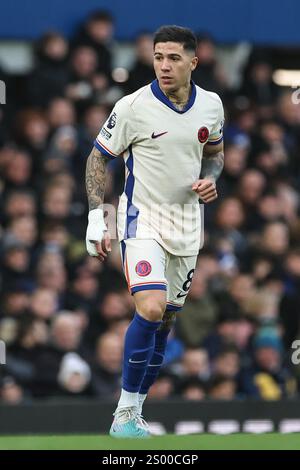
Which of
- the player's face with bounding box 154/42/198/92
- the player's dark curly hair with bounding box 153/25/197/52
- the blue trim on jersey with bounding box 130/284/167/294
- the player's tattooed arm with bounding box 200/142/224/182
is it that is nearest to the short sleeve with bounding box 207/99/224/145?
the player's tattooed arm with bounding box 200/142/224/182

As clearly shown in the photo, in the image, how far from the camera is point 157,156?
344 inches

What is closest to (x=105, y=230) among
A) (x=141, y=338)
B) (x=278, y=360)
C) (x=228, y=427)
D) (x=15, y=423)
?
(x=141, y=338)

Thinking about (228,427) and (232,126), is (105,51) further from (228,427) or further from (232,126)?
(228,427)

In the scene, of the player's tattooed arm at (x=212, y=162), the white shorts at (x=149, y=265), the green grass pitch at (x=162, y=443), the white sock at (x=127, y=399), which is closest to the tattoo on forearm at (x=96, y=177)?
the white shorts at (x=149, y=265)

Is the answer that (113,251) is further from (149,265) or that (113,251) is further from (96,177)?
(149,265)

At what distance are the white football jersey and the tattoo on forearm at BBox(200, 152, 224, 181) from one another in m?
0.31

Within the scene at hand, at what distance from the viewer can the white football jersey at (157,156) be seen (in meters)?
8.70

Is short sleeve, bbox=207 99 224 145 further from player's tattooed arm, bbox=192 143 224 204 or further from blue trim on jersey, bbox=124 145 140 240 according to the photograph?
blue trim on jersey, bbox=124 145 140 240

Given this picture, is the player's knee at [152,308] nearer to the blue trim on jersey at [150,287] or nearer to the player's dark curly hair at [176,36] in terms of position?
the blue trim on jersey at [150,287]

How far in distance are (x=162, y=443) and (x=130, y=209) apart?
58.6 inches

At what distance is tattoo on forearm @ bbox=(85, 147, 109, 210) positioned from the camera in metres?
8.80

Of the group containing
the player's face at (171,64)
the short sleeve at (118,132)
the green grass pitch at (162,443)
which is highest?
the player's face at (171,64)

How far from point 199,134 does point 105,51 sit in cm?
560

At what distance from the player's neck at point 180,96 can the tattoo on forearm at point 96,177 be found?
533mm
